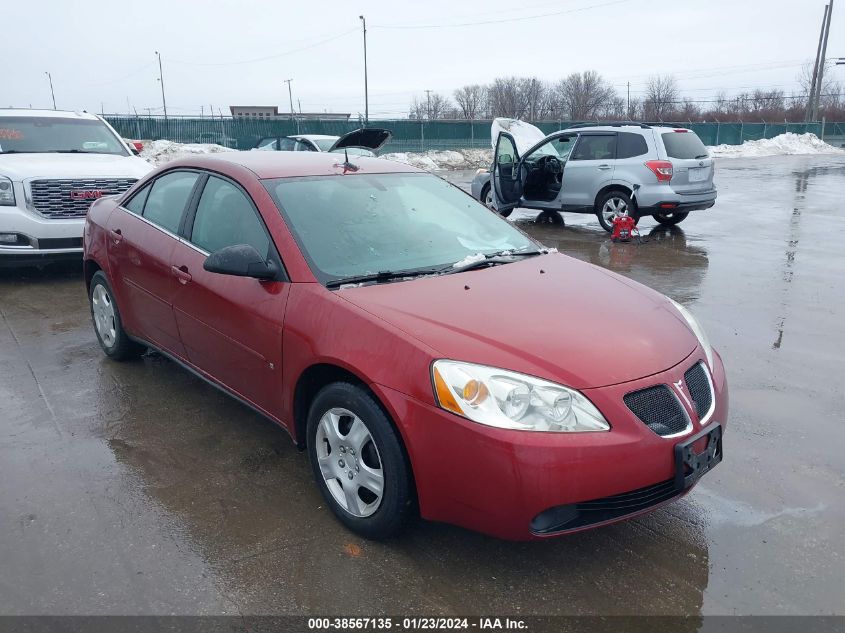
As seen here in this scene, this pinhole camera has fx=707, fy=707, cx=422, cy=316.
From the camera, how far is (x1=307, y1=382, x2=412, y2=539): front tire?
2.79 m

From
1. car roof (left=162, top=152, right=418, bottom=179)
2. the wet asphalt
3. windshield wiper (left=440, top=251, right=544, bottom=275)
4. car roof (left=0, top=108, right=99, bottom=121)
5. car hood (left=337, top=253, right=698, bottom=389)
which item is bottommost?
the wet asphalt

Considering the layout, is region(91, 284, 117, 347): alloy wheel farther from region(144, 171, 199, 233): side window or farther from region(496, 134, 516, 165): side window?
region(496, 134, 516, 165): side window

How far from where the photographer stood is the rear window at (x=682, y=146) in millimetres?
10750

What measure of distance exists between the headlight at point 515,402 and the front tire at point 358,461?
353 millimetres

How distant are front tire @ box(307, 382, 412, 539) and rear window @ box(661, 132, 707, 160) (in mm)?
9085

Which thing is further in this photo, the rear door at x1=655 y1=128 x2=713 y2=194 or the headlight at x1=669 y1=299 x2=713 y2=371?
the rear door at x1=655 y1=128 x2=713 y2=194

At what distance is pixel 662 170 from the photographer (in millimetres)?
10570

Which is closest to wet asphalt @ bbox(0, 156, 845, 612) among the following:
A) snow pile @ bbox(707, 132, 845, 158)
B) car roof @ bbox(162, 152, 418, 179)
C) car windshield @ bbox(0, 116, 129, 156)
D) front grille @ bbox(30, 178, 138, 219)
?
car roof @ bbox(162, 152, 418, 179)

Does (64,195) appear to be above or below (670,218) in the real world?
above

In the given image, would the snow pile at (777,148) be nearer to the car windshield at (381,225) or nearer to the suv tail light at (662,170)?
the suv tail light at (662,170)

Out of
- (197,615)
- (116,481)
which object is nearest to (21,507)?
(116,481)

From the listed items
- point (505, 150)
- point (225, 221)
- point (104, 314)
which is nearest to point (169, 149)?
point (505, 150)

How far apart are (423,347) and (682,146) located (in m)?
9.53

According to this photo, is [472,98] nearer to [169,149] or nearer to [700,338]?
[169,149]
